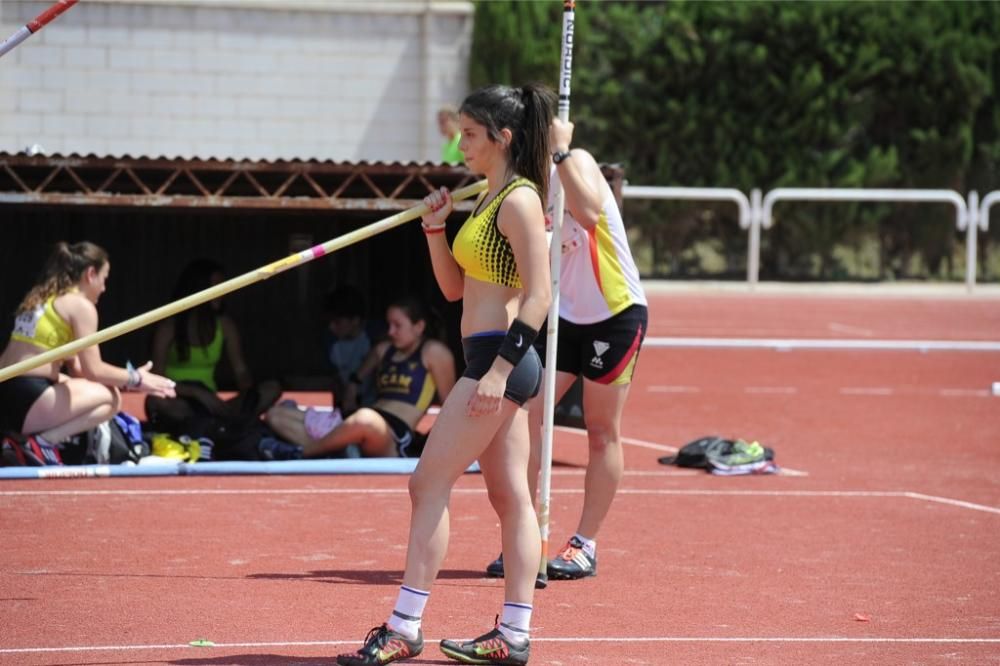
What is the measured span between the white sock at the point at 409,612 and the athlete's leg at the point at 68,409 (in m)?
4.82

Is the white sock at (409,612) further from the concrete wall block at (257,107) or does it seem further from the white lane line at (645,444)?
the concrete wall block at (257,107)

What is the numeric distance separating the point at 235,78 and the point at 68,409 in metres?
18.5

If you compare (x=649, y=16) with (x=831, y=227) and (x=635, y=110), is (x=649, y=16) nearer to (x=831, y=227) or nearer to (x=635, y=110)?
(x=635, y=110)

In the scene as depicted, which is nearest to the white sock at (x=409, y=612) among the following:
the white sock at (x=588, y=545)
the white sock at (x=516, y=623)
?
the white sock at (x=516, y=623)

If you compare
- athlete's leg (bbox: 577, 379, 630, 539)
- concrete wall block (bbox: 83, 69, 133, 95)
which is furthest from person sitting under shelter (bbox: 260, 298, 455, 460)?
Answer: concrete wall block (bbox: 83, 69, 133, 95)

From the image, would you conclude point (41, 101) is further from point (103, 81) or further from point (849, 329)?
point (849, 329)

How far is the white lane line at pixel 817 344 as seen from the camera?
20062mm

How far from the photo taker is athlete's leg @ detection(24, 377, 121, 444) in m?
9.59

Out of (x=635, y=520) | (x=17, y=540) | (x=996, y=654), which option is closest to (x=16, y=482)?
(x=17, y=540)

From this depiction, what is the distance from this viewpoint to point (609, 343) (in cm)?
710

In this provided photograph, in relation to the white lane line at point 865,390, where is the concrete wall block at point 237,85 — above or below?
above

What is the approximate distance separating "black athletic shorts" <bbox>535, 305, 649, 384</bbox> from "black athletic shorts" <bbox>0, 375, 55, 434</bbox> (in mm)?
3798

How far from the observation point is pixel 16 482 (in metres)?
9.42

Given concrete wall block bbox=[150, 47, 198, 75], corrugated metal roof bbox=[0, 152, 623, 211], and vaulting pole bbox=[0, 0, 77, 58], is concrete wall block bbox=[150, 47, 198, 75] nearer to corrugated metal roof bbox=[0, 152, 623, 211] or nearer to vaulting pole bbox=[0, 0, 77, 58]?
corrugated metal roof bbox=[0, 152, 623, 211]
